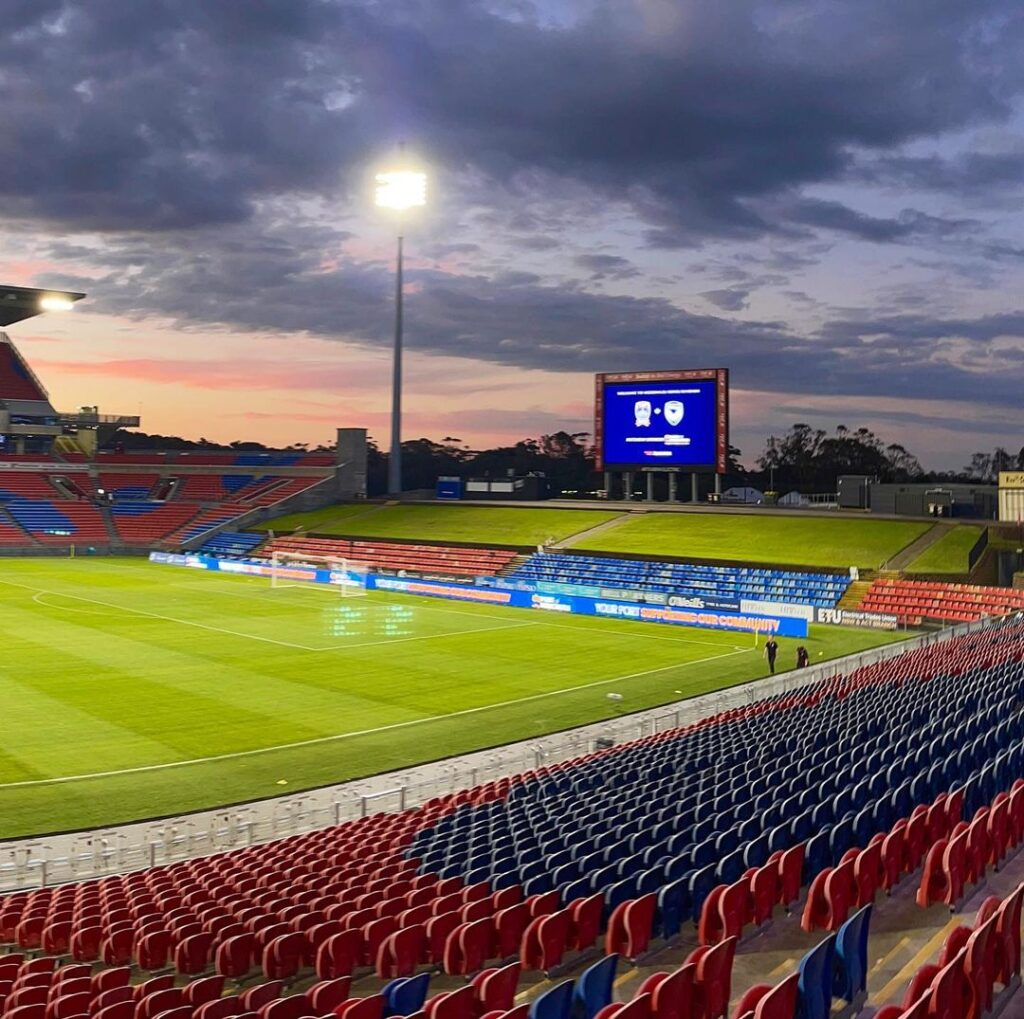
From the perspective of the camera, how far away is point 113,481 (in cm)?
11025

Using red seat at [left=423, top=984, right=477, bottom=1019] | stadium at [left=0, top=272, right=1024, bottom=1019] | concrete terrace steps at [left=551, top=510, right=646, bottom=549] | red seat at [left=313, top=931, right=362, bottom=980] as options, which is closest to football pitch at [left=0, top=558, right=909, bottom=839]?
stadium at [left=0, top=272, right=1024, bottom=1019]

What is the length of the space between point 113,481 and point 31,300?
70.6 ft

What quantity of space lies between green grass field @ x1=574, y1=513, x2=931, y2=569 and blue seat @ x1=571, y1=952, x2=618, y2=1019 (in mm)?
57252

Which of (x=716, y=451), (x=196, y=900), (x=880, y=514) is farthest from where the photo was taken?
(x=880, y=514)

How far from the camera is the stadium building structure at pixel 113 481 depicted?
9725 centimetres

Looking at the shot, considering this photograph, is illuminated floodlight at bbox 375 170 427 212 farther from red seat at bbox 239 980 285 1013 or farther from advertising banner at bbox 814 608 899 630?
red seat at bbox 239 980 285 1013

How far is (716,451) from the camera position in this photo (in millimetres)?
71750

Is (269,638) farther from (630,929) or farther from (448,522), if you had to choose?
(448,522)

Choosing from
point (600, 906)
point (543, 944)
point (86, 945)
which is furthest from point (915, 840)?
point (86, 945)

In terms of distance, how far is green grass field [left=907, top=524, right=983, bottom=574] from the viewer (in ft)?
191

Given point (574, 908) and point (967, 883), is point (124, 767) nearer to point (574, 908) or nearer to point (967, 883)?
point (574, 908)

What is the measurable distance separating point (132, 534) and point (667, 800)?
91966mm

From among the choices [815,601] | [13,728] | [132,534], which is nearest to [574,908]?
[13,728]

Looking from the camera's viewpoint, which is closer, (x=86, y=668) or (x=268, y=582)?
(x=86, y=668)
